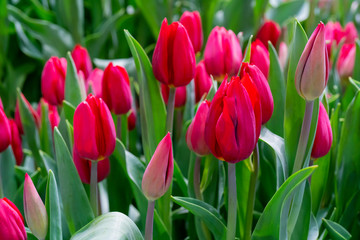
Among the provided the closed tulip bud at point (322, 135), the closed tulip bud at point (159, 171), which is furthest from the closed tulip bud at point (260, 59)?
the closed tulip bud at point (159, 171)

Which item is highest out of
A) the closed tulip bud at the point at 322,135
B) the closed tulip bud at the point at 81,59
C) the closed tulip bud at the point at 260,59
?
the closed tulip bud at the point at 260,59

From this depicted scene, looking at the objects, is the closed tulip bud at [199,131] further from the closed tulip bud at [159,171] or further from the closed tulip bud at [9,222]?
the closed tulip bud at [9,222]

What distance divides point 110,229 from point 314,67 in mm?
225

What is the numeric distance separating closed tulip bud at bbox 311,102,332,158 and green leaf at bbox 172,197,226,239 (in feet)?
0.40

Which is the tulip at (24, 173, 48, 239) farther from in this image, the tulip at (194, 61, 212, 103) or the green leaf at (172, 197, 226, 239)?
the tulip at (194, 61, 212, 103)

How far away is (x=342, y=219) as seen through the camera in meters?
0.71

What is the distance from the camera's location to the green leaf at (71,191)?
1.88 ft

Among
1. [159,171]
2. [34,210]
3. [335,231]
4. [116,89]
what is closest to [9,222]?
[34,210]

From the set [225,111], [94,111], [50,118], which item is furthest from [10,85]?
[225,111]

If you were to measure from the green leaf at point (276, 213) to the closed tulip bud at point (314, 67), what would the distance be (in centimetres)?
8

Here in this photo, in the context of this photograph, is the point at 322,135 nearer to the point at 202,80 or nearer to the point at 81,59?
the point at 202,80

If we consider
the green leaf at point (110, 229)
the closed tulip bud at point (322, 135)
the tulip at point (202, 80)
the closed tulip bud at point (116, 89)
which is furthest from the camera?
the tulip at point (202, 80)

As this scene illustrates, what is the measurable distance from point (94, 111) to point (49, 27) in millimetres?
743

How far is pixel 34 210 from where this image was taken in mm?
506
